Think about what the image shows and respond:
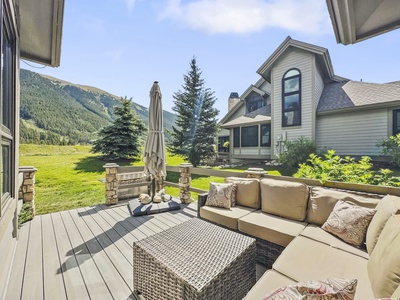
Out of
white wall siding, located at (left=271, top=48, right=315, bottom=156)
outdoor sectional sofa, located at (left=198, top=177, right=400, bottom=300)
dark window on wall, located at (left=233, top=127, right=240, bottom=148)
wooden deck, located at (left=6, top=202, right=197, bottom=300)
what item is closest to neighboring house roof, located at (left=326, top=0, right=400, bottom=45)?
outdoor sectional sofa, located at (left=198, top=177, right=400, bottom=300)

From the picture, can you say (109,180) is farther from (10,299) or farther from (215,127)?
(215,127)

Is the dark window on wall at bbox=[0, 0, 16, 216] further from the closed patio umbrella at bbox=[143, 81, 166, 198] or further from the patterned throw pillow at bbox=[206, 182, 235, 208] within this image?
the patterned throw pillow at bbox=[206, 182, 235, 208]

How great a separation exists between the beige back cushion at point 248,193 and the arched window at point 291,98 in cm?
777

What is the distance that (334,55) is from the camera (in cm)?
926

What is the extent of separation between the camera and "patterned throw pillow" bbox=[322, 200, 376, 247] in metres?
1.88

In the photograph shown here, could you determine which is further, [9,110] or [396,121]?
[396,121]

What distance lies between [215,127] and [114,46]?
677 centimetres

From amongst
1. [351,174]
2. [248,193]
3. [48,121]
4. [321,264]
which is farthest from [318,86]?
[48,121]

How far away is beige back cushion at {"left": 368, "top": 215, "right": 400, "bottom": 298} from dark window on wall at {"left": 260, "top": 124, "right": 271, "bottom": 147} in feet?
32.0

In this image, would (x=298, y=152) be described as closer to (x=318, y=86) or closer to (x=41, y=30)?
(x=318, y=86)

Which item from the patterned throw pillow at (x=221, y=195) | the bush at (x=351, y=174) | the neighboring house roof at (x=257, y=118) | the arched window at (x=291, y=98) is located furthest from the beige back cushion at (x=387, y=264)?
the neighboring house roof at (x=257, y=118)

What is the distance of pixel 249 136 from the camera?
11625mm

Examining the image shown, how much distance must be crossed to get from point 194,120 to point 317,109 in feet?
21.5

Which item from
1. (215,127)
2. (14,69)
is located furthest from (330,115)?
(14,69)
